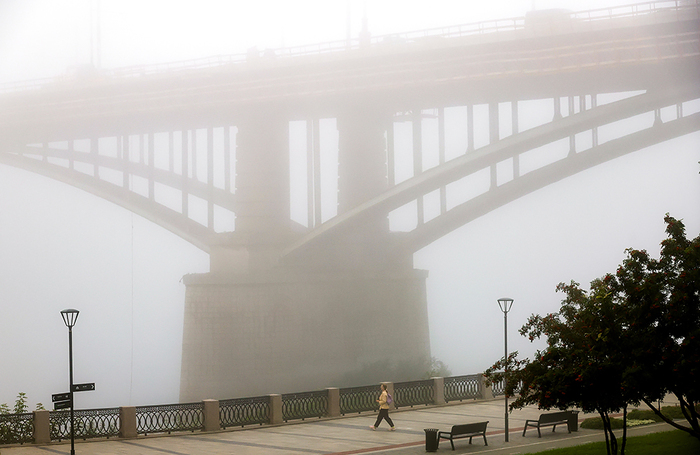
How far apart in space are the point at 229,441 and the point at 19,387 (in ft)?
138

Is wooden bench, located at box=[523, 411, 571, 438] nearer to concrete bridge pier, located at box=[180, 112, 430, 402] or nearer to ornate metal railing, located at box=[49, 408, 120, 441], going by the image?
ornate metal railing, located at box=[49, 408, 120, 441]

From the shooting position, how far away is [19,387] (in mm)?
55312

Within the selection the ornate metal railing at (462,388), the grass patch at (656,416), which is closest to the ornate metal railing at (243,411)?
the ornate metal railing at (462,388)

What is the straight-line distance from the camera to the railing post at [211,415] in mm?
20188

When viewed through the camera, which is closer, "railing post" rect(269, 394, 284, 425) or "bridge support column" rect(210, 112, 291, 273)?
"railing post" rect(269, 394, 284, 425)

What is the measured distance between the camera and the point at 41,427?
18.5m

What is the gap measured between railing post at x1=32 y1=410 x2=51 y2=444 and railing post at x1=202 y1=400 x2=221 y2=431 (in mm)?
3714

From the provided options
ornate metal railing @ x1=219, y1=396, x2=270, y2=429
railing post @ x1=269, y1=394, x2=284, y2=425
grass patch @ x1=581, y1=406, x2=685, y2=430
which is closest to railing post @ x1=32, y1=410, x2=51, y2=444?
ornate metal railing @ x1=219, y1=396, x2=270, y2=429

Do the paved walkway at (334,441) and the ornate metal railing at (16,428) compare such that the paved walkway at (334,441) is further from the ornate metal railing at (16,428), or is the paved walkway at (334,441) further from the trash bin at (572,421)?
the ornate metal railing at (16,428)

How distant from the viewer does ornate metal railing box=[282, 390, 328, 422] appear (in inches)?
857

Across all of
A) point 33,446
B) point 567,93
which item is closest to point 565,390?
point 33,446

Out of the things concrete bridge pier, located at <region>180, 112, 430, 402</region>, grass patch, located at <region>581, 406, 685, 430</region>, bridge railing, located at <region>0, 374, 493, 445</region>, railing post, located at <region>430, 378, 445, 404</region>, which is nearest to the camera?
bridge railing, located at <region>0, 374, 493, 445</region>

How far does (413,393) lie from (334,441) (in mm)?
6524

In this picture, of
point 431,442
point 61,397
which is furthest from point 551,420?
point 61,397
